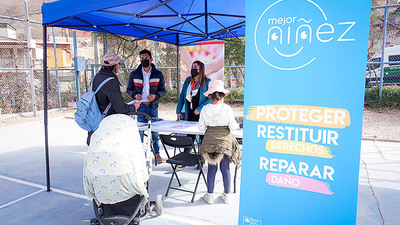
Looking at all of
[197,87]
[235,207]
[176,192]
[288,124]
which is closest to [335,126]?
[288,124]

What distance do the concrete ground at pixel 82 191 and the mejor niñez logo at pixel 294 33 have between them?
6.00 feet

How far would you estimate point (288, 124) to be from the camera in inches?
66.1

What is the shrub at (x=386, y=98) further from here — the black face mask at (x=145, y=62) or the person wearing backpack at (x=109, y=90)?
the person wearing backpack at (x=109, y=90)

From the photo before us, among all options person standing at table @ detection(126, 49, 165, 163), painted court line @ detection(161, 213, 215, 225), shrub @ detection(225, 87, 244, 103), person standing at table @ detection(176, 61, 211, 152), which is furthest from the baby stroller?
shrub @ detection(225, 87, 244, 103)

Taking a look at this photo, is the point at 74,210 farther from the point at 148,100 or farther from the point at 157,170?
the point at 148,100

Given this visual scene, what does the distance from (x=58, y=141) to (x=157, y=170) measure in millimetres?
3268

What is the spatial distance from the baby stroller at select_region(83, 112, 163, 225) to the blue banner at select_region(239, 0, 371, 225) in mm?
904

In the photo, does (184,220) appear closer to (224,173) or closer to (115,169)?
(224,173)

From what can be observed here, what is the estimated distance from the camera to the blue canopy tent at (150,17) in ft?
10.3

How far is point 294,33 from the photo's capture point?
5.35 feet

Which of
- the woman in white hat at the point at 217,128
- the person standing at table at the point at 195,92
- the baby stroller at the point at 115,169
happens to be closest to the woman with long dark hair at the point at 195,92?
the person standing at table at the point at 195,92

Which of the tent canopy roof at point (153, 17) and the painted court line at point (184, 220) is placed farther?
the tent canopy roof at point (153, 17)

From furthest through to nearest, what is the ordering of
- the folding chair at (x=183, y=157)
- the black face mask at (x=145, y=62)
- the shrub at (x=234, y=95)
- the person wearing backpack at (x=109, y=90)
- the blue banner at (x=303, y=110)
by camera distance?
the shrub at (x=234, y=95) < the black face mask at (x=145, y=62) < the folding chair at (x=183, y=157) < the person wearing backpack at (x=109, y=90) < the blue banner at (x=303, y=110)

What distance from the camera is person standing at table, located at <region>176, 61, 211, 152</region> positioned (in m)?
4.16
